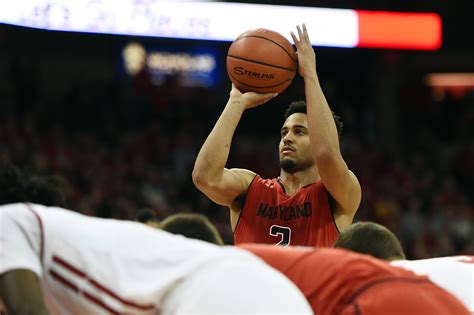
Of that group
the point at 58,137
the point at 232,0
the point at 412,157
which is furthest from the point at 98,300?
the point at 412,157

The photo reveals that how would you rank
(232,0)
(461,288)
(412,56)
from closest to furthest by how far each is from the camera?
1. (461,288)
2. (232,0)
3. (412,56)

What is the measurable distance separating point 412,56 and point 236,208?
12.7 meters

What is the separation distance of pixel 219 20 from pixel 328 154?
20.0 ft

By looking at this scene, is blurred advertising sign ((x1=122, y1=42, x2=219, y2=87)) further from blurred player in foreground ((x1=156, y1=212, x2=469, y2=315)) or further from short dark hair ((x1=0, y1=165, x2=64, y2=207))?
blurred player in foreground ((x1=156, y1=212, x2=469, y2=315))

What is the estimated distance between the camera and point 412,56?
1709cm

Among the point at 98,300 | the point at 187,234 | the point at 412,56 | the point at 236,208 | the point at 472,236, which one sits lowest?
the point at 472,236

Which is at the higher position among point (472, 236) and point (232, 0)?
point (232, 0)

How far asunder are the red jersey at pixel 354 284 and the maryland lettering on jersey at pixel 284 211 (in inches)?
65.1

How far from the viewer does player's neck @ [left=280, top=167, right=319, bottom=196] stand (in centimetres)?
501

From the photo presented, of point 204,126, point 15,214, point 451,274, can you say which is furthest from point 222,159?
point 204,126

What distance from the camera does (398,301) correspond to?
2.95m

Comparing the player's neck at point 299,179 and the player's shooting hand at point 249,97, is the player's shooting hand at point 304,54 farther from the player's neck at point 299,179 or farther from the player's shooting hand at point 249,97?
the player's neck at point 299,179

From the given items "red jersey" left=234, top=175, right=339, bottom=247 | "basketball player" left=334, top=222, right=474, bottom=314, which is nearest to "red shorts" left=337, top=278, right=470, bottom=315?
"basketball player" left=334, top=222, right=474, bottom=314

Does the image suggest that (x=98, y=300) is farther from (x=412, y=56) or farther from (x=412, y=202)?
(x=412, y=56)
